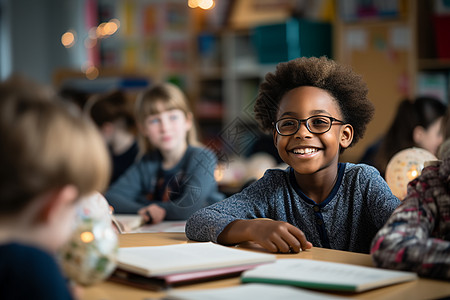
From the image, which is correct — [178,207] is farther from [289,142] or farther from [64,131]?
[64,131]

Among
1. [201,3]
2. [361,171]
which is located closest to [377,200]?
[361,171]

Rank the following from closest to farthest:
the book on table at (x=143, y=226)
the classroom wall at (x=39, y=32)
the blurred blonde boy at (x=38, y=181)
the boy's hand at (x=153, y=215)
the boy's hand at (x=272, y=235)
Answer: the blurred blonde boy at (x=38, y=181)
the boy's hand at (x=272, y=235)
the book on table at (x=143, y=226)
the boy's hand at (x=153, y=215)
the classroom wall at (x=39, y=32)

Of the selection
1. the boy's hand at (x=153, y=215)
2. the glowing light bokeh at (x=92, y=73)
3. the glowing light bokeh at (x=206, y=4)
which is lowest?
the boy's hand at (x=153, y=215)

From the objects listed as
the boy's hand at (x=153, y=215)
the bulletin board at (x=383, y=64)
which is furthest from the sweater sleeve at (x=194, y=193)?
the bulletin board at (x=383, y=64)

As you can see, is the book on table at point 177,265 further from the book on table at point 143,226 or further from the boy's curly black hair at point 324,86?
the book on table at point 143,226

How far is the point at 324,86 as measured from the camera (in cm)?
163

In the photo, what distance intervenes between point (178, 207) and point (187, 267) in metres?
1.29

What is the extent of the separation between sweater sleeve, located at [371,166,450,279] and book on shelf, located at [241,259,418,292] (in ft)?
0.12

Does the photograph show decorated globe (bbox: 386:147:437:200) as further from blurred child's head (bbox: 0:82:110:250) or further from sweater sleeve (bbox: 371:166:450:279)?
blurred child's head (bbox: 0:82:110:250)

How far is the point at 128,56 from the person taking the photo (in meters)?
7.04

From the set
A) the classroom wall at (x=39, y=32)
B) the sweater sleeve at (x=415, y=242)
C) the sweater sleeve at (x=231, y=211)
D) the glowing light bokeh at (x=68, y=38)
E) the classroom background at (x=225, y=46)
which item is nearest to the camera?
the sweater sleeve at (x=415, y=242)

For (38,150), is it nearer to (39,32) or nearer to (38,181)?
(38,181)

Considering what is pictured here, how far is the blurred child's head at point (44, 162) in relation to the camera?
0.71 m

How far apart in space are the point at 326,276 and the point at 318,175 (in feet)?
2.17
